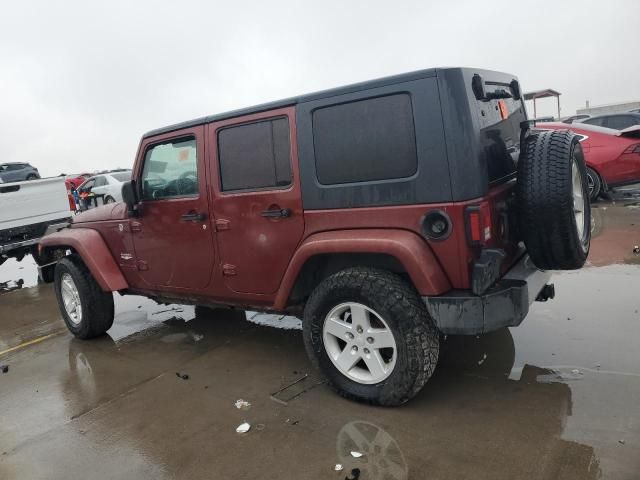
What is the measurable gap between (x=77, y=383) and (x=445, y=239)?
3.10 meters

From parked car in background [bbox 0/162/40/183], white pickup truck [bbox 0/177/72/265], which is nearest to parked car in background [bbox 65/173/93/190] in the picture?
parked car in background [bbox 0/162/40/183]

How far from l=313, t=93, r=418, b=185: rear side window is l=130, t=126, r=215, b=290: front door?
1134 mm

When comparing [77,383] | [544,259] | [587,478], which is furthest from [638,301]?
[77,383]

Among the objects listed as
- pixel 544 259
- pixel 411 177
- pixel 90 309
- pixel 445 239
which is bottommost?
pixel 90 309

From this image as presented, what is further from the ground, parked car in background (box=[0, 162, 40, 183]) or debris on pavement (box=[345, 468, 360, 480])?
parked car in background (box=[0, 162, 40, 183])

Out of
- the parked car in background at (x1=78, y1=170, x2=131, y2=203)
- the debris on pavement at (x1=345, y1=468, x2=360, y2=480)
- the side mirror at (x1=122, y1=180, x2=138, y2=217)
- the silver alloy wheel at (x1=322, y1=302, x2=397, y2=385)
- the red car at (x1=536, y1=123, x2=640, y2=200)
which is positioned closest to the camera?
the debris on pavement at (x1=345, y1=468, x2=360, y2=480)

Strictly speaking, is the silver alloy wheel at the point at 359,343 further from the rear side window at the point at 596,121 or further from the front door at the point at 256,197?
the rear side window at the point at 596,121

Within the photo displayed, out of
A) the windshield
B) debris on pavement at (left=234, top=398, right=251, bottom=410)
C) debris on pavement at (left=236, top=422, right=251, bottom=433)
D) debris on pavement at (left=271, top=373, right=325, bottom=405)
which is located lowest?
debris on pavement at (left=236, top=422, right=251, bottom=433)

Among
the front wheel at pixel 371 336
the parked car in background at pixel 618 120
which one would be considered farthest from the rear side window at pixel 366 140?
the parked car in background at pixel 618 120

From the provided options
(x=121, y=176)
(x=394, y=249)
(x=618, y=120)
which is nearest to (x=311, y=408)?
(x=394, y=249)

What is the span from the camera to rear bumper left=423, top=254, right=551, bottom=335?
271 centimetres

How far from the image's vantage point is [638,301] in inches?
173

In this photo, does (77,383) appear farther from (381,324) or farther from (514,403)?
(514,403)

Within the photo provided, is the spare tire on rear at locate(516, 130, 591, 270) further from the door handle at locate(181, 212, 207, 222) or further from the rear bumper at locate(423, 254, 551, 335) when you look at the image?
the door handle at locate(181, 212, 207, 222)
